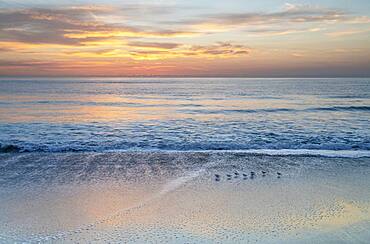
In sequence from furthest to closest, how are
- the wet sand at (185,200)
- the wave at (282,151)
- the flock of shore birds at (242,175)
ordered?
the wave at (282,151) → the flock of shore birds at (242,175) → the wet sand at (185,200)

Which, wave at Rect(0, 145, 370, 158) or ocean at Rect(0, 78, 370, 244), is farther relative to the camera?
wave at Rect(0, 145, 370, 158)

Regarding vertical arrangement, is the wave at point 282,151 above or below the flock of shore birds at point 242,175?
below

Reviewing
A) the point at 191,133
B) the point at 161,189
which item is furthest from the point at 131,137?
the point at 161,189

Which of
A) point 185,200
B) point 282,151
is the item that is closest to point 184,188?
point 185,200

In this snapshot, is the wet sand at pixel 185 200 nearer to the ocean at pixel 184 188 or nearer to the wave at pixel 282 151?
the ocean at pixel 184 188

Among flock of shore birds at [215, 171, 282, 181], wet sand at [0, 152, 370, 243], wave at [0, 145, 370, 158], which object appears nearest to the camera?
wet sand at [0, 152, 370, 243]

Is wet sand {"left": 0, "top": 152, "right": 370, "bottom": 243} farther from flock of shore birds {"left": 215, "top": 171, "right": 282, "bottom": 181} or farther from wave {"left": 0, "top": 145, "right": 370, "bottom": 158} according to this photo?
wave {"left": 0, "top": 145, "right": 370, "bottom": 158}

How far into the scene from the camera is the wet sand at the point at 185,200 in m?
5.33

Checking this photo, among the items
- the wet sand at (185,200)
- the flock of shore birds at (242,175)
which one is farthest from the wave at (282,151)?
the flock of shore birds at (242,175)

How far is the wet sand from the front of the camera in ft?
17.5

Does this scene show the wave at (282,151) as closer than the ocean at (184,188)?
No

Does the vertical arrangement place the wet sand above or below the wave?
above

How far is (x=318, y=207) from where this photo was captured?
6.55 meters

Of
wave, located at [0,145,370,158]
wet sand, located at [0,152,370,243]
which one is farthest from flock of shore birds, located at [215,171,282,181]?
wave, located at [0,145,370,158]
